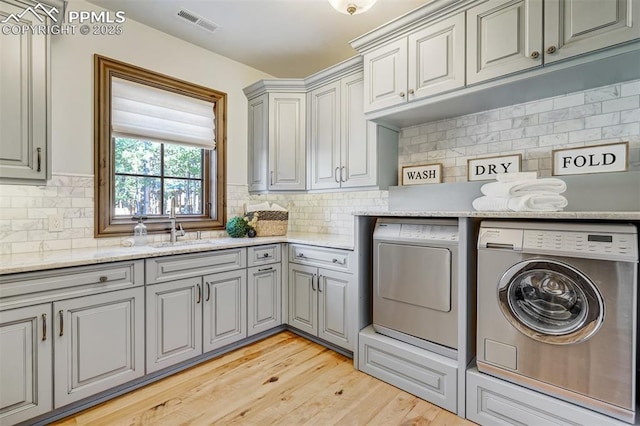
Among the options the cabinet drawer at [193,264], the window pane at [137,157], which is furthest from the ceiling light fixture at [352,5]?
the window pane at [137,157]

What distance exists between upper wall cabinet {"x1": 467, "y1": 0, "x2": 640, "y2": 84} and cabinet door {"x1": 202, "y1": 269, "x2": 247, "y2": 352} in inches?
87.6

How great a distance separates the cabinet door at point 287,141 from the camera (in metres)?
3.15

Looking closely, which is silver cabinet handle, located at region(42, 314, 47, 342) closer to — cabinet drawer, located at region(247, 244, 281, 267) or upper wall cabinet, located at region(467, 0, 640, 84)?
cabinet drawer, located at region(247, 244, 281, 267)

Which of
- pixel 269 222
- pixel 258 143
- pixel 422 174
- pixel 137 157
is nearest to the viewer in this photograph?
pixel 422 174

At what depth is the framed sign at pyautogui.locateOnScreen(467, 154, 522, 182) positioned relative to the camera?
2.11 metres

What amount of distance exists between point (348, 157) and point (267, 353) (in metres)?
1.78

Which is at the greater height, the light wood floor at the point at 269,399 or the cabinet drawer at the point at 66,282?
the cabinet drawer at the point at 66,282

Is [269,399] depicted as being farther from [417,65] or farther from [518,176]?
[417,65]

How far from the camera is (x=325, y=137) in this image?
296 centimetres

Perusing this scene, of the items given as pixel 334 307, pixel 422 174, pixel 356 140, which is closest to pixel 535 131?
pixel 422 174

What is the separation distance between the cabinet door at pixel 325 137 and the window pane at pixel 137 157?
4.64ft

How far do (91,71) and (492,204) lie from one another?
294 centimetres

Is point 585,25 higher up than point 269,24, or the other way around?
point 269,24

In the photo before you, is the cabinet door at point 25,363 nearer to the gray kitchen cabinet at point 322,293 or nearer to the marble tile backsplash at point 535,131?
the gray kitchen cabinet at point 322,293
